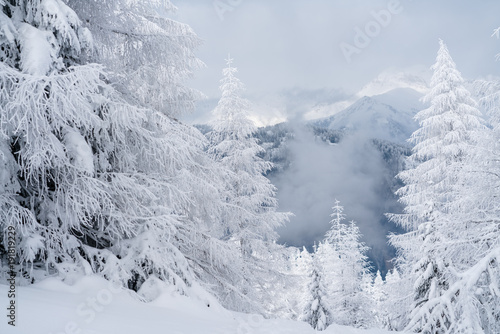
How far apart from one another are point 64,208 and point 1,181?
88 centimetres

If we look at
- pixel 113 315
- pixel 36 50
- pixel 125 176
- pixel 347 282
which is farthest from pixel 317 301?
pixel 36 50

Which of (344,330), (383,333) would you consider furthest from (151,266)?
(383,333)

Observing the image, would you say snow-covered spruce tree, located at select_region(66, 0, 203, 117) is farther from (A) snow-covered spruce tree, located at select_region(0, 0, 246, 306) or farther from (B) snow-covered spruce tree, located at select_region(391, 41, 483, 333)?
(B) snow-covered spruce tree, located at select_region(391, 41, 483, 333)

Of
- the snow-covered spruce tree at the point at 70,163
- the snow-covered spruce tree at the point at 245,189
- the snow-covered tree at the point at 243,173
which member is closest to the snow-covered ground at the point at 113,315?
the snow-covered spruce tree at the point at 70,163

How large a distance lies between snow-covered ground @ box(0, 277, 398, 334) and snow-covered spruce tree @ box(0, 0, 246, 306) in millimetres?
330

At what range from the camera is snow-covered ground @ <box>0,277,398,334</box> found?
3211mm

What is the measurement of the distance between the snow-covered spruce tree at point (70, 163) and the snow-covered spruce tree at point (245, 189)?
305 inches

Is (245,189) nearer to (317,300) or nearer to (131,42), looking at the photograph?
(131,42)

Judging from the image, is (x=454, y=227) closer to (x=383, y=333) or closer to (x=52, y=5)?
(x=383, y=333)

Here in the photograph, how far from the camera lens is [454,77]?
13648 millimetres

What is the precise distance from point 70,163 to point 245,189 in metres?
10.4

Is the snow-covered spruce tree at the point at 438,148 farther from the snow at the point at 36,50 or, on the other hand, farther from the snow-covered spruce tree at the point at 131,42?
the snow at the point at 36,50

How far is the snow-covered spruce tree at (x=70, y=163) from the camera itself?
410 centimetres

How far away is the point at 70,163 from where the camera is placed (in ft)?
14.9
